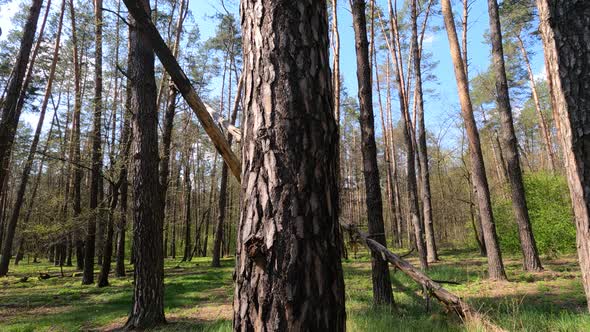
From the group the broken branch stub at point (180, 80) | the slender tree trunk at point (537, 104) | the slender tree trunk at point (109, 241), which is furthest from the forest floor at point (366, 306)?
the slender tree trunk at point (537, 104)

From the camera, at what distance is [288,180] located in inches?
50.4

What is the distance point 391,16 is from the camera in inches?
623

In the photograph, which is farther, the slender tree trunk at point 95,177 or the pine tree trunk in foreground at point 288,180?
the slender tree trunk at point 95,177

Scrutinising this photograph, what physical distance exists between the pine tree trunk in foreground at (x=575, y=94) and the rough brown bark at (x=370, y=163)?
2.91m

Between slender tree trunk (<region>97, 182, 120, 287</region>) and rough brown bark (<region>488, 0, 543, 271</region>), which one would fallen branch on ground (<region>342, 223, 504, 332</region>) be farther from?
slender tree trunk (<region>97, 182, 120, 287</region>)

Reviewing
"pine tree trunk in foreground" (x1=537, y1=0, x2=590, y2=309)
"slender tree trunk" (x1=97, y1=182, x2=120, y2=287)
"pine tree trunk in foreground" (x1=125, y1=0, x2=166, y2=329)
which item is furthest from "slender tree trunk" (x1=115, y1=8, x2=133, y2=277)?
"pine tree trunk in foreground" (x1=537, y1=0, x2=590, y2=309)

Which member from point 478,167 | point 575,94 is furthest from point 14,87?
point 478,167

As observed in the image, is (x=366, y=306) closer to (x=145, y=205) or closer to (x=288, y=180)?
(x=145, y=205)

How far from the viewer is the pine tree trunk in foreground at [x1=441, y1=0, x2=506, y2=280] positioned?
8.48 metres

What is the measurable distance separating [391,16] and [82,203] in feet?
53.2

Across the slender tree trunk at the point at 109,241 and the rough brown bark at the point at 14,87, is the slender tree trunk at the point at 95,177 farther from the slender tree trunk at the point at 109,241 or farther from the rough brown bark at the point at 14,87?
the rough brown bark at the point at 14,87

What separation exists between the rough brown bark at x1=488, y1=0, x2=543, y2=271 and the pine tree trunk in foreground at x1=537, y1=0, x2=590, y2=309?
24.3 feet

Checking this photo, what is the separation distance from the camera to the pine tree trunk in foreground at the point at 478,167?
848 centimetres

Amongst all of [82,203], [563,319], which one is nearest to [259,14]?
[563,319]
